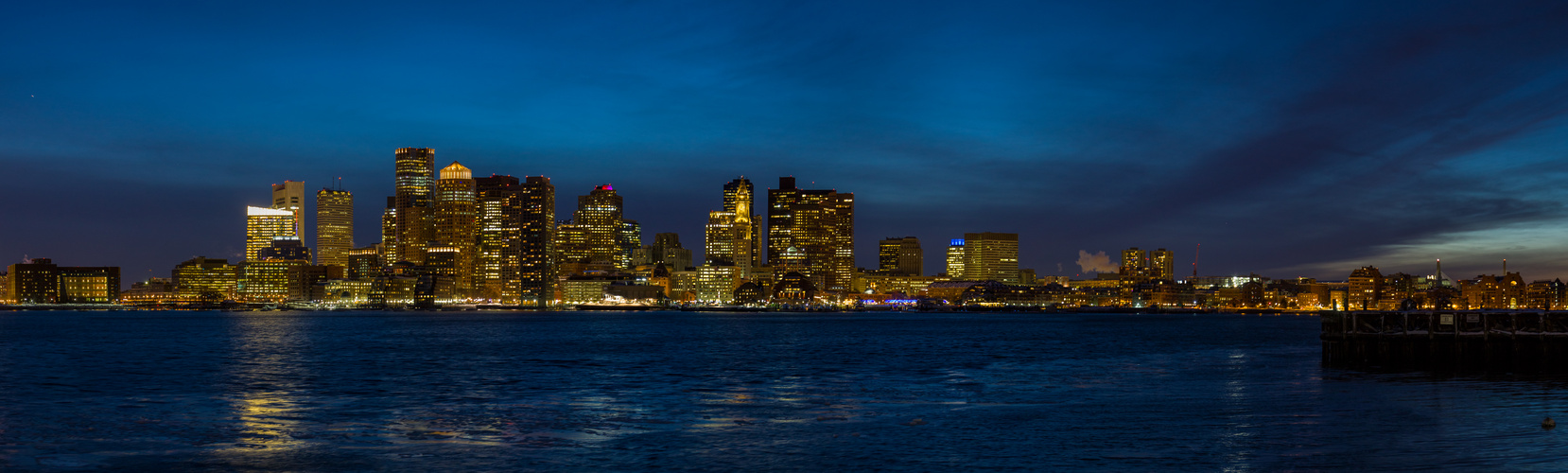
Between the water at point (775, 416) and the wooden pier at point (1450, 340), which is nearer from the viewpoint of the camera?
the water at point (775, 416)

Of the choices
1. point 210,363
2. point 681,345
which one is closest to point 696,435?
point 210,363

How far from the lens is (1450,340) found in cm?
5622

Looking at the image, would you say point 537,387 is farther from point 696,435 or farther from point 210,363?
point 210,363

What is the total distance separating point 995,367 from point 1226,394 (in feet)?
61.2

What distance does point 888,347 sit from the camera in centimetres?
8750

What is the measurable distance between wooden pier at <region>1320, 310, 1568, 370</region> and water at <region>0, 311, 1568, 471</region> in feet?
7.72

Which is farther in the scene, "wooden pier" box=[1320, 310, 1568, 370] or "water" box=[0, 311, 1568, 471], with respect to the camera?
"wooden pier" box=[1320, 310, 1568, 370]

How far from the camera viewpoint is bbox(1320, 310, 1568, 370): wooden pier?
52938 millimetres

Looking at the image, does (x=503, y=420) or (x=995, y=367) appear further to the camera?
(x=995, y=367)

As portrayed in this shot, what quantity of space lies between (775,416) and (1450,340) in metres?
38.0

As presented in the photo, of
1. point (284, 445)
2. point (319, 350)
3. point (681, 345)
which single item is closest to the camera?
point (284, 445)

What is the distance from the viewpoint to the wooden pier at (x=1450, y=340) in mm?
52938

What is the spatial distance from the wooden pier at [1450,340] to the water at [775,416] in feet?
7.72

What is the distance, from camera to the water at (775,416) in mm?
25844
